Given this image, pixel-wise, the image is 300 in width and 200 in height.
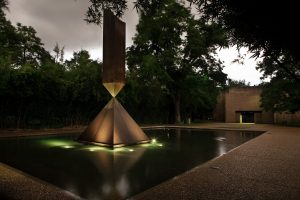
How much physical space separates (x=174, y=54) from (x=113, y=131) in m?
15.4

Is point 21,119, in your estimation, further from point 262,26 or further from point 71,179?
point 262,26

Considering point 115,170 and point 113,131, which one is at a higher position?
point 113,131

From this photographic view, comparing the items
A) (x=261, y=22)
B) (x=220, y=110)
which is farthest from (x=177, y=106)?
(x=261, y=22)

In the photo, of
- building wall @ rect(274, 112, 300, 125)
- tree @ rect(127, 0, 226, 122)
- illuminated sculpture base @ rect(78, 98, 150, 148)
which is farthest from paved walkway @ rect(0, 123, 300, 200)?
building wall @ rect(274, 112, 300, 125)

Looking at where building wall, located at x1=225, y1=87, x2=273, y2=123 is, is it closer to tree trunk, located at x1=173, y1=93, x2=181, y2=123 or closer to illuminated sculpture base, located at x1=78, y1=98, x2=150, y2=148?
tree trunk, located at x1=173, y1=93, x2=181, y2=123

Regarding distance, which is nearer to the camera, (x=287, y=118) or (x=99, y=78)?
(x=99, y=78)

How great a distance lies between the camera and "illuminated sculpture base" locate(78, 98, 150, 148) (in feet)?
28.2

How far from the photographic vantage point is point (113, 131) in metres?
8.59

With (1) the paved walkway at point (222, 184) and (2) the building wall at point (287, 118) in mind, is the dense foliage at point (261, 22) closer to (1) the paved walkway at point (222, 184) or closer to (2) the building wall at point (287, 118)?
(1) the paved walkway at point (222, 184)

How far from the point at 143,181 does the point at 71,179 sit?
1354mm

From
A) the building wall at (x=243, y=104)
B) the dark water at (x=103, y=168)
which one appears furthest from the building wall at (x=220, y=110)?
the dark water at (x=103, y=168)

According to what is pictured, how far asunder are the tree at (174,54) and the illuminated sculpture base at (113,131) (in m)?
11.6

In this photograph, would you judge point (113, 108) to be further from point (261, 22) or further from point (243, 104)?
point (243, 104)

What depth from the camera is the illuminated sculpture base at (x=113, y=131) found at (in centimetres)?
860
